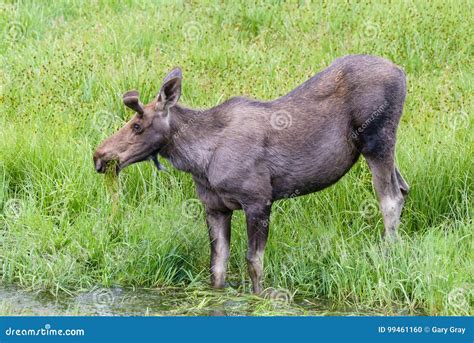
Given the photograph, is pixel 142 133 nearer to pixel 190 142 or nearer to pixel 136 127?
pixel 136 127

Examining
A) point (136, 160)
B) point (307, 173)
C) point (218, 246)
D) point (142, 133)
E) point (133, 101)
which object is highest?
point (133, 101)

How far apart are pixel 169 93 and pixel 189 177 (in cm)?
152

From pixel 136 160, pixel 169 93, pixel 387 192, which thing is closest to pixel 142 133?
pixel 136 160

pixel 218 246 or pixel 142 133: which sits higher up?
pixel 142 133

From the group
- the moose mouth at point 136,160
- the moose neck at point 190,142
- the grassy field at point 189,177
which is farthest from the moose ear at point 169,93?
the grassy field at point 189,177

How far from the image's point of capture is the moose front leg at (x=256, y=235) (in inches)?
345

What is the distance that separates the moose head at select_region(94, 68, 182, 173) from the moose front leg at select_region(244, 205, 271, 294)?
948 mm

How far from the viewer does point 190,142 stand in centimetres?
894

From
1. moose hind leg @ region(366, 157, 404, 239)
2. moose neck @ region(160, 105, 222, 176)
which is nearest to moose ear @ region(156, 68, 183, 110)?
moose neck @ region(160, 105, 222, 176)

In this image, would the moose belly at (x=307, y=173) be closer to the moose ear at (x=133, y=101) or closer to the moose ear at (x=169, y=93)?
the moose ear at (x=169, y=93)

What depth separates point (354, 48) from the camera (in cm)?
1233

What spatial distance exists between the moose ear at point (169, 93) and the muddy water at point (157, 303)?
1558mm

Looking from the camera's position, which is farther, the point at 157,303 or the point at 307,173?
the point at 307,173

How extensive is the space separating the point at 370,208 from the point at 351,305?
140cm
